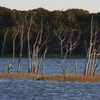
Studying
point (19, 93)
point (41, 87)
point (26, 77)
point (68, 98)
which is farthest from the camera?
point (26, 77)

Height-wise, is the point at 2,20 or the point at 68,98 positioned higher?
the point at 2,20

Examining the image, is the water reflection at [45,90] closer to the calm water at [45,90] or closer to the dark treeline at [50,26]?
the calm water at [45,90]

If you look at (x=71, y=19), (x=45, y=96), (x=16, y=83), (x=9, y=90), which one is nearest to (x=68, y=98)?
(x=45, y=96)

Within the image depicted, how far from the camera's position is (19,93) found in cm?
2516

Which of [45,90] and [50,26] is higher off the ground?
[50,26]

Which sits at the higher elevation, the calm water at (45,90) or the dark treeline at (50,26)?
A: the dark treeline at (50,26)

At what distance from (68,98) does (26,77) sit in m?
12.5

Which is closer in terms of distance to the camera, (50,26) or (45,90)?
(45,90)

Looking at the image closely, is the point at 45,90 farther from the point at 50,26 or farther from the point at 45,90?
the point at 50,26

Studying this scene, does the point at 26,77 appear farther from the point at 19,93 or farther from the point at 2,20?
the point at 2,20

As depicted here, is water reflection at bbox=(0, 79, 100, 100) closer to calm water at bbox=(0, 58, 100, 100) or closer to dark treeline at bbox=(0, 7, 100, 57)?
calm water at bbox=(0, 58, 100, 100)

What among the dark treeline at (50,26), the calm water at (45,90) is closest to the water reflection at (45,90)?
the calm water at (45,90)

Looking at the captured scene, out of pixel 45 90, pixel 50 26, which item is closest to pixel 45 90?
pixel 45 90

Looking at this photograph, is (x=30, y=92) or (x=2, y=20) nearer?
(x=30, y=92)
